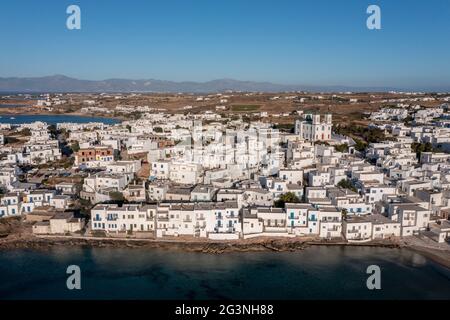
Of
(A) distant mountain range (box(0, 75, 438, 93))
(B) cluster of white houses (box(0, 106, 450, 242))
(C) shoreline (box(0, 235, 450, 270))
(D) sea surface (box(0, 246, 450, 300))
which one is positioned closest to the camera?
(D) sea surface (box(0, 246, 450, 300))

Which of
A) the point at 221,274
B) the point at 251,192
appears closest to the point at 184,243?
the point at 221,274

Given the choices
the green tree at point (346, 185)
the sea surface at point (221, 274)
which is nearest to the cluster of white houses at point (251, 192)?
the green tree at point (346, 185)

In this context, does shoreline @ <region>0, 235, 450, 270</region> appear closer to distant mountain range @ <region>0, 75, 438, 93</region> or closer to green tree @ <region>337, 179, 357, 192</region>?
green tree @ <region>337, 179, 357, 192</region>

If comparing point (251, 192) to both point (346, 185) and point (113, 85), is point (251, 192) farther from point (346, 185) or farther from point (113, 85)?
point (113, 85)

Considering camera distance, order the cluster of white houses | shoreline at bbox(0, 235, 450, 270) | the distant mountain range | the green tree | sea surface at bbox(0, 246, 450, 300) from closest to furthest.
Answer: sea surface at bbox(0, 246, 450, 300) < shoreline at bbox(0, 235, 450, 270) < the cluster of white houses < the green tree < the distant mountain range

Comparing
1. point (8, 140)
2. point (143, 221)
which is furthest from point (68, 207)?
point (8, 140)

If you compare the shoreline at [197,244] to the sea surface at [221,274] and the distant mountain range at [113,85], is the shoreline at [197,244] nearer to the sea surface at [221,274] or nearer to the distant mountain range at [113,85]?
the sea surface at [221,274]

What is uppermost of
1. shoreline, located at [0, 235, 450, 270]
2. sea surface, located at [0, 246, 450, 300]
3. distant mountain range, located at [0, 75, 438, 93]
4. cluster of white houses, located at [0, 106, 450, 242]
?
distant mountain range, located at [0, 75, 438, 93]

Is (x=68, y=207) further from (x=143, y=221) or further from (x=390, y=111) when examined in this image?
(x=390, y=111)

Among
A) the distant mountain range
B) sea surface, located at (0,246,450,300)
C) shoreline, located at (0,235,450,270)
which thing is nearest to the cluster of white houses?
shoreline, located at (0,235,450,270)
